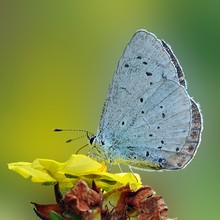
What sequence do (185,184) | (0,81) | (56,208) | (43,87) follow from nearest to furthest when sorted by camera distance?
1. (56,208)
2. (185,184)
3. (0,81)
4. (43,87)

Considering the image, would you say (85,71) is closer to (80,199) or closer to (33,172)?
(33,172)

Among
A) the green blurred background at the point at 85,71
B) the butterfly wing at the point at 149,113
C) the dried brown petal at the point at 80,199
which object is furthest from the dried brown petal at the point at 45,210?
the green blurred background at the point at 85,71

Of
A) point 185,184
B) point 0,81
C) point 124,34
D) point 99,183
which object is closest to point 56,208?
point 99,183

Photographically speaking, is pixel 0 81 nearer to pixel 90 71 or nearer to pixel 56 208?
pixel 90 71

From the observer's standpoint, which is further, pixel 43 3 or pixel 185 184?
pixel 43 3

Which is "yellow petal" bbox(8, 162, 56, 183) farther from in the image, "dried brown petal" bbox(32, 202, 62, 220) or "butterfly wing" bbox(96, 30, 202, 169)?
"butterfly wing" bbox(96, 30, 202, 169)

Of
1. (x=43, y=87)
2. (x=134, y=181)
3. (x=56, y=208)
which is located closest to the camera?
(x=56, y=208)

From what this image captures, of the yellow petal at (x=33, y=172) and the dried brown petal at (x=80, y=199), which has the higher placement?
the yellow petal at (x=33, y=172)

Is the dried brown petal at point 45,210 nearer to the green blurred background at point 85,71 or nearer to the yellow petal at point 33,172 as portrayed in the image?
the yellow petal at point 33,172
